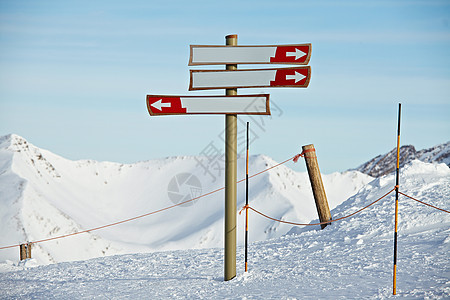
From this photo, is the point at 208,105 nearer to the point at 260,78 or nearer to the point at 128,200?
the point at 260,78

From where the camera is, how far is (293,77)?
7.39 metres

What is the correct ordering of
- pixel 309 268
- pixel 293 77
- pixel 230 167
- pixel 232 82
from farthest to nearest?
pixel 309 268 < pixel 230 167 < pixel 232 82 < pixel 293 77

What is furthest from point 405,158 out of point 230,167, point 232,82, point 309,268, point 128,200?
point 232,82

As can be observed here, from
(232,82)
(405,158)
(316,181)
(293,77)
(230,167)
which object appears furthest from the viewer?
(405,158)

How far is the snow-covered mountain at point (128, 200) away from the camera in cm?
2422

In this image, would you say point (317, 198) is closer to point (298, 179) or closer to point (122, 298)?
point (122, 298)

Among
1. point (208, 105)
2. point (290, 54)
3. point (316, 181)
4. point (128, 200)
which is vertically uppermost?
point (290, 54)

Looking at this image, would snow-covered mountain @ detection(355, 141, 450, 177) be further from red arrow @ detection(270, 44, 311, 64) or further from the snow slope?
red arrow @ detection(270, 44, 311, 64)

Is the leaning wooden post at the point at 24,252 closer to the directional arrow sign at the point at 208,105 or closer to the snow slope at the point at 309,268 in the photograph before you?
the snow slope at the point at 309,268

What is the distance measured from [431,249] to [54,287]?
20.4 ft

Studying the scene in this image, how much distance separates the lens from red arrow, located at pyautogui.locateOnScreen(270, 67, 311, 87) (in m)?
7.36

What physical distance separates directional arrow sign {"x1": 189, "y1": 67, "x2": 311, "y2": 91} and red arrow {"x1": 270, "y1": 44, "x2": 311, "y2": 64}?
0.14 metres

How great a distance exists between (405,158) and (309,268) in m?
38.2

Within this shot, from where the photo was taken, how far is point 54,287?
336 inches
